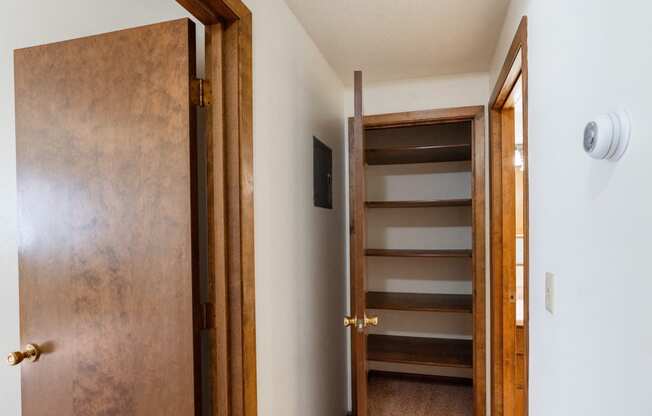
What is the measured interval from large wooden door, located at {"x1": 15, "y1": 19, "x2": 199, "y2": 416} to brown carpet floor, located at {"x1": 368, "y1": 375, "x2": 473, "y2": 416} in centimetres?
191

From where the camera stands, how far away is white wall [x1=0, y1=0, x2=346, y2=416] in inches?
56.4

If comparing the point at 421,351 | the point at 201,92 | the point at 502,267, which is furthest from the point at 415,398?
the point at 201,92

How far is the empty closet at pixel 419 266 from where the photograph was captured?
8.59ft

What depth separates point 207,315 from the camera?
49.7 inches

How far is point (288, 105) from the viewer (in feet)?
5.58

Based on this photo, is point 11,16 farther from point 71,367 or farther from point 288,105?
point 71,367

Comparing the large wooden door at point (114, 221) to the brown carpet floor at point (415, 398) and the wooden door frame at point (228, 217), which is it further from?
the brown carpet floor at point (415, 398)

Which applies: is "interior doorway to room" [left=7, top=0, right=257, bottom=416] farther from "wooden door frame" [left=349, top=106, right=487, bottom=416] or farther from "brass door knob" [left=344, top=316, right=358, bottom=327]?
"wooden door frame" [left=349, top=106, right=487, bottom=416]
